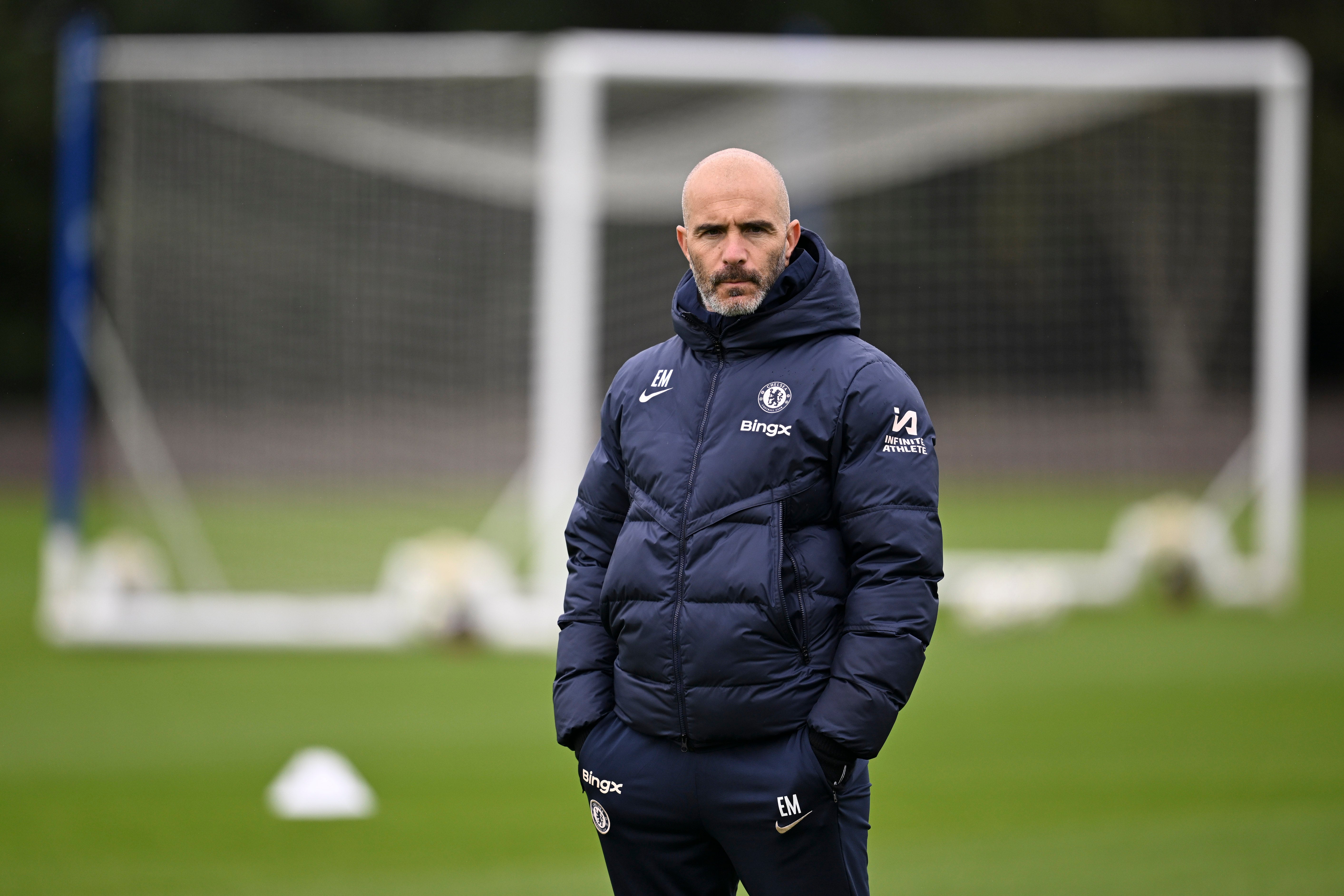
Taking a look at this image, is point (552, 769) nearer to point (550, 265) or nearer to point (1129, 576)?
point (550, 265)

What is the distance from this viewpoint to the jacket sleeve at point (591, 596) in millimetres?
3186

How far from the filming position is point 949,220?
1414 cm

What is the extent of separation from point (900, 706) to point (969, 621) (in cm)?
885

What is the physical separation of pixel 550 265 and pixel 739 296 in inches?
297

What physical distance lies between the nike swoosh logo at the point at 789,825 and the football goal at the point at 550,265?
737cm

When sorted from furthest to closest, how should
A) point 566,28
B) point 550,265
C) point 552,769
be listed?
point 566,28 → point 550,265 → point 552,769

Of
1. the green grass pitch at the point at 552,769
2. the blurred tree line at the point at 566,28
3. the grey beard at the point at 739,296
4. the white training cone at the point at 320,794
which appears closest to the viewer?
the grey beard at the point at 739,296

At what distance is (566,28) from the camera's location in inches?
1203

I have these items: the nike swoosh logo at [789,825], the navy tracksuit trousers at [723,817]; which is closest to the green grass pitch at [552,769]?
the navy tracksuit trousers at [723,817]

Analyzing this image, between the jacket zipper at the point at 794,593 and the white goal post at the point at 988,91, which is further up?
the white goal post at the point at 988,91

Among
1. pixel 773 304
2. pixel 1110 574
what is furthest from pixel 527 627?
pixel 773 304

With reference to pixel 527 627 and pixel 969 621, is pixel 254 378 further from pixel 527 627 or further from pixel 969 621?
pixel 969 621

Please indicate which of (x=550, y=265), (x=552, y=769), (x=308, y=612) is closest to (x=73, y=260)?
(x=308, y=612)

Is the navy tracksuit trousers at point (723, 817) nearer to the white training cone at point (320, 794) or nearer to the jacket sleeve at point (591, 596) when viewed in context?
the jacket sleeve at point (591, 596)
